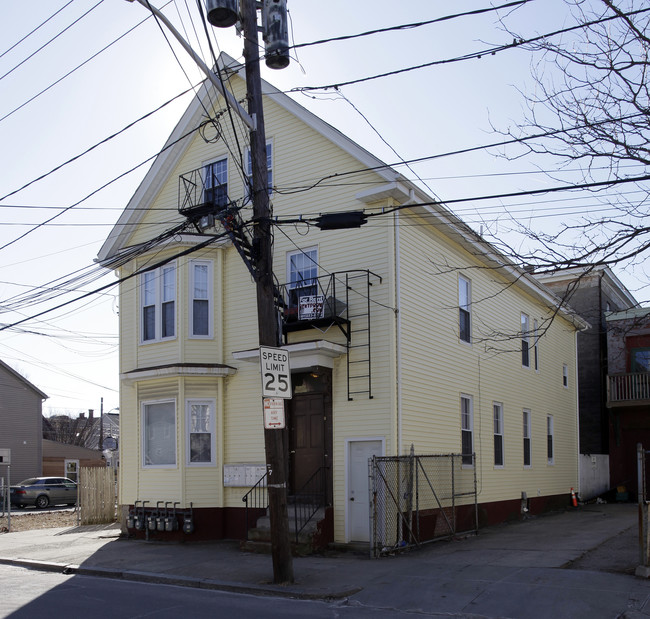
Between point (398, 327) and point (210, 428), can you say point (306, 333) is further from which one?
point (210, 428)

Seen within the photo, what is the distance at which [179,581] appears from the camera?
1230 centimetres

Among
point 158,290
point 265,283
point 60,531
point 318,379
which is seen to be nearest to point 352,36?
point 265,283

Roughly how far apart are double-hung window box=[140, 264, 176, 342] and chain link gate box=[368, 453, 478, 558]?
Answer: 22.0 ft

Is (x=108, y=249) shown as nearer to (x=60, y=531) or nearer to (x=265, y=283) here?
(x=60, y=531)

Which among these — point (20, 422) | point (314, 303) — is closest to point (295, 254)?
point (314, 303)

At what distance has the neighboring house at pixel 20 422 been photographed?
4191 centimetres

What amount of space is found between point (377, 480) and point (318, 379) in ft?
9.98

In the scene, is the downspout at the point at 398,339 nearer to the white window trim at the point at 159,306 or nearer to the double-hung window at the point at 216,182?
the double-hung window at the point at 216,182

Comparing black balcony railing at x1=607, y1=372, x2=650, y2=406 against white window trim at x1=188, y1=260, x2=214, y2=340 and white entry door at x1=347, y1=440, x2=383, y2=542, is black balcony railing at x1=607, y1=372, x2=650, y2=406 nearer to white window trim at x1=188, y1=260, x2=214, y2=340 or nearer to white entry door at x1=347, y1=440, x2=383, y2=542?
white entry door at x1=347, y1=440, x2=383, y2=542

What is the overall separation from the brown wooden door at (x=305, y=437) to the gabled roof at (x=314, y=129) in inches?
186

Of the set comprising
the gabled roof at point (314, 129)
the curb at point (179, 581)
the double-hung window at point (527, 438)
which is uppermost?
the gabled roof at point (314, 129)

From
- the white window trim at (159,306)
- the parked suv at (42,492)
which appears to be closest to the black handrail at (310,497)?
the white window trim at (159,306)

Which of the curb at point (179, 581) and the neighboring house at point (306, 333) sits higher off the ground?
the neighboring house at point (306, 333)

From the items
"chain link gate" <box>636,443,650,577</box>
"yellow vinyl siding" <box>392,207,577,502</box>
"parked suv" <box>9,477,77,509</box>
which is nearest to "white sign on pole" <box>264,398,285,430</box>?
"yellow vinyl siding" <box>392,207,577,502</box>
